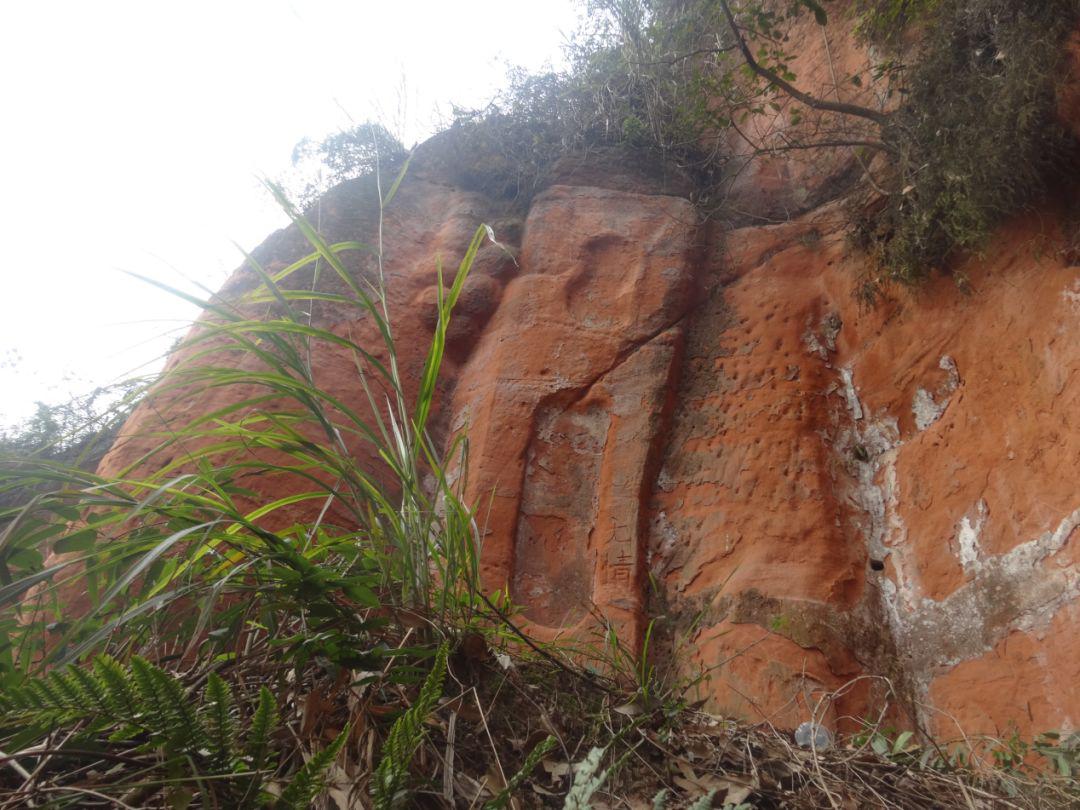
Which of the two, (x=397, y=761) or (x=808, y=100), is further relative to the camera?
(x=808, y=100)

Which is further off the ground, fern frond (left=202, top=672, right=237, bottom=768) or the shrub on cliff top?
fern frond (left=202, top=672, right=237, bottom=768)

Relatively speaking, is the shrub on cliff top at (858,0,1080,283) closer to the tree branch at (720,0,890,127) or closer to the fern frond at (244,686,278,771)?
the tree branch at (720,0,890,127)

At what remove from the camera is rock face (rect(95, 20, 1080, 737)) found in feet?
9.73

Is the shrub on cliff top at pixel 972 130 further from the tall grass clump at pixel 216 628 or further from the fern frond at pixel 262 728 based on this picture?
the fern frond at pixel 262 728

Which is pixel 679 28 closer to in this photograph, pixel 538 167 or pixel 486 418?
pixel 538 167

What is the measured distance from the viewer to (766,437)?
3.89m

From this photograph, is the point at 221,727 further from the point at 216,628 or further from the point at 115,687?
the point at 216,628

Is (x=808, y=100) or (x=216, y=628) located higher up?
(x=808, y=100)

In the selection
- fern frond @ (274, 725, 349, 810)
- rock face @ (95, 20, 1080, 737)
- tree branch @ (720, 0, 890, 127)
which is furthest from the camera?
tree branch @ (720, 0, 890, 127)

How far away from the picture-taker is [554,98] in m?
5.88

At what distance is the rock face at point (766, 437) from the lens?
2965 millimetres

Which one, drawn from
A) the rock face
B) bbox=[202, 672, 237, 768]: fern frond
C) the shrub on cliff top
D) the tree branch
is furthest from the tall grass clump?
the shrub on cliff top

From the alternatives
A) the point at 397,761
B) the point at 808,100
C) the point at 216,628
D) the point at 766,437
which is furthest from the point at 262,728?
the point at 808,100

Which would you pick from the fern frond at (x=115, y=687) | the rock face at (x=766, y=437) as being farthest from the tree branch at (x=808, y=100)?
the fern frond at (x=115, y=687)
